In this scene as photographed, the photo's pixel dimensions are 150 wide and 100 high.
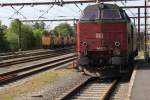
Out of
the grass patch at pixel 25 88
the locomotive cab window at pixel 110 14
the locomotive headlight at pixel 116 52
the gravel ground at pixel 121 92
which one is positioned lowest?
the gravel ground at pixel 121 92

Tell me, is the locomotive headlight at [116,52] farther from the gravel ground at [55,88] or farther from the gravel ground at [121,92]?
the gravel ground at [55,88]

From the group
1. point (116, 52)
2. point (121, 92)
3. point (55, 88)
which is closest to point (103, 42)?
point (116, 52)

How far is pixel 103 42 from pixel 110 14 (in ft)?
4.24

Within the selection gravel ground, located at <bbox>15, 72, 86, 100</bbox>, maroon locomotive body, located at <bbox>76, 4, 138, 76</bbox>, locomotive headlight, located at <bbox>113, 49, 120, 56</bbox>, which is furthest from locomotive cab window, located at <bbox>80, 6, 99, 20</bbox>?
gravel ground, located at <bbox>15, 72, 86, 100</bbox>

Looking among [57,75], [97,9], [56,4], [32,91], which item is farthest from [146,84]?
[56,4]

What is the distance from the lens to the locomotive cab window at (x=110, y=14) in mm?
19578

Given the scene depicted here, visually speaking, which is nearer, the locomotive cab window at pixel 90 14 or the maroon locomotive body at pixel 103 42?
the maroon locomotive body at pixel 103 42

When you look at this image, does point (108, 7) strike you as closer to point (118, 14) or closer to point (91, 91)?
point (118, 14)

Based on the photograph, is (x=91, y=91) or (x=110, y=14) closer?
(x=91, y=91)

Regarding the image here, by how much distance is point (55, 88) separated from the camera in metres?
16.3

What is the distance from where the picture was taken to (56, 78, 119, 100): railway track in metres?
13.9

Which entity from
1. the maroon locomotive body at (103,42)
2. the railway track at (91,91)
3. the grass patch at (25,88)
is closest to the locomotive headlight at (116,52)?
the maroon locomotive body at (103,42)

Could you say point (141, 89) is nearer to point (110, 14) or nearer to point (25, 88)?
point (25, 88)

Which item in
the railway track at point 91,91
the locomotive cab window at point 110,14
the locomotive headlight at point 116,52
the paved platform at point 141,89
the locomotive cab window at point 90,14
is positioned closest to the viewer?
the paved platform at point 141,89
